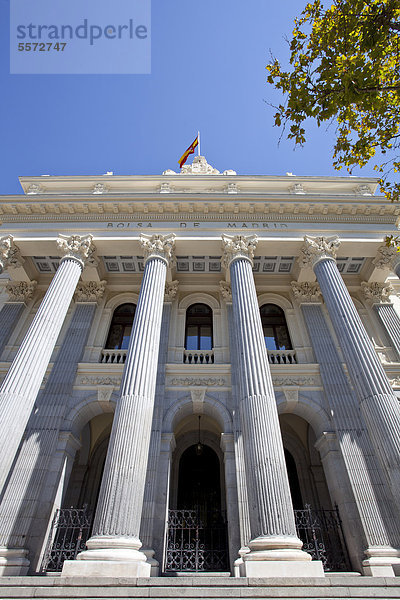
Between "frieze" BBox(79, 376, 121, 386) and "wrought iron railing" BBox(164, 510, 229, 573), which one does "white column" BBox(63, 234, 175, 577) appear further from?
"frieze" BBox(79, 376, 121, 386)

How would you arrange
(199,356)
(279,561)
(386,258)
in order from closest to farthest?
1. (279,561)
2. (199,356)
3. (386,258)

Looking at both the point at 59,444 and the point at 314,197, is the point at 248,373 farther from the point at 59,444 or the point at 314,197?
the point at 314,197

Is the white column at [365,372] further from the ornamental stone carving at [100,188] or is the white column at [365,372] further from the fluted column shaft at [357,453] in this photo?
the ornamental stone carving at [100,188]

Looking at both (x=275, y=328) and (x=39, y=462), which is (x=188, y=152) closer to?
(x=275, y=328)

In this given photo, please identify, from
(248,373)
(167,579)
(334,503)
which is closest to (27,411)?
(167,579)

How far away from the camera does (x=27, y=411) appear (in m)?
8.84

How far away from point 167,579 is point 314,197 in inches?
518

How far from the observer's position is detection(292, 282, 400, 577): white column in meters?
8.41

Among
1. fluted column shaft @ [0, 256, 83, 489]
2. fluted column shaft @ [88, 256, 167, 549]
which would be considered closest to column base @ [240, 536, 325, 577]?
fluted column shaft @ [88, 256, 167, 549]

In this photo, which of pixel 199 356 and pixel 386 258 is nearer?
pixel 199 356

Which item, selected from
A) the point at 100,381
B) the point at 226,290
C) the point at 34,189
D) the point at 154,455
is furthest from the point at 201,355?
the point at 34,189

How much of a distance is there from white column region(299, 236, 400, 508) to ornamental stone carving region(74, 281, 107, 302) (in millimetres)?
9138

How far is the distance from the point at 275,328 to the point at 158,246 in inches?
248

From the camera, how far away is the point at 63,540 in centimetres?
905
